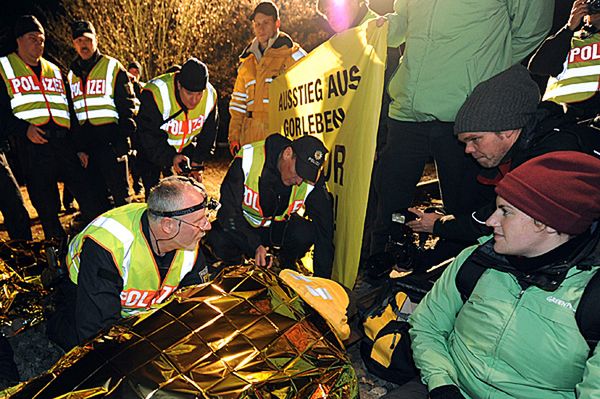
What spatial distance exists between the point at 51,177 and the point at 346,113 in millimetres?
2833

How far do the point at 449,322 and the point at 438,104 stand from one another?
143 centimetres

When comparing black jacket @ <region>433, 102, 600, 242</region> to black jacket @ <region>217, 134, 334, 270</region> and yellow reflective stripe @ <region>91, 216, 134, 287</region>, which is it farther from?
yellow reflective stripe @ <region>91, 216, 134, 287</region>

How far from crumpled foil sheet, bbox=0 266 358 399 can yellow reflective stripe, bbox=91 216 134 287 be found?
0.58 m

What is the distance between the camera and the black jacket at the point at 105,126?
4492mm

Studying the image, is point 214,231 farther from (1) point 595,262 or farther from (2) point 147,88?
(1) point 595,262

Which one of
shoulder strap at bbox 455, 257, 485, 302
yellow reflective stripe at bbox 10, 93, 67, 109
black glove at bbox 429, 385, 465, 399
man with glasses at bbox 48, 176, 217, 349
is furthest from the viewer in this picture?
yellow reflective stripe at bbox 10, 93, 67, 109

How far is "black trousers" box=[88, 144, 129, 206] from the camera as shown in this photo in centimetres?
459

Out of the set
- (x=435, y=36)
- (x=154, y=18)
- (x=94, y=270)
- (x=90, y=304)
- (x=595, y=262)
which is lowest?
(x=90, y=304)

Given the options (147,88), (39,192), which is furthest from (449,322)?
(39,192)

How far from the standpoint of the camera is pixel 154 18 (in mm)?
9305

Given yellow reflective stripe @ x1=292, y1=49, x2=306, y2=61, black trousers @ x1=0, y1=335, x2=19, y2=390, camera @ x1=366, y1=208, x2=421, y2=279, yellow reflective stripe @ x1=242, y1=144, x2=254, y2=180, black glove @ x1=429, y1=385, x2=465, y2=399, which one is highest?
yellow reflective stripe @ x1=292, y1=49, x2=306, y2=61

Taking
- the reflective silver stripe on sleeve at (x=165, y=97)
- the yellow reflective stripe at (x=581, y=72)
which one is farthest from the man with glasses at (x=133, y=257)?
the yellow reflective stripe at (x=581, y=72)

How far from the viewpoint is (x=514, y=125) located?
7.50 ft

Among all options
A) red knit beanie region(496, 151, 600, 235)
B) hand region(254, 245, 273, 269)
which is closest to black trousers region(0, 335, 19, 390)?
hand region(254, 245, 273, 269)
